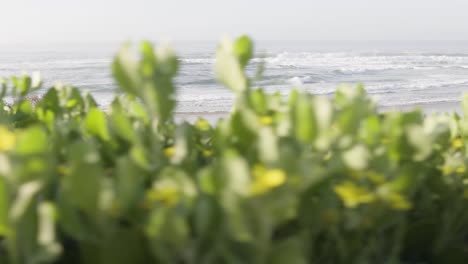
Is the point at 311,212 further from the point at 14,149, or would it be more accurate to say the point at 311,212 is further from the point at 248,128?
the point at 14,149

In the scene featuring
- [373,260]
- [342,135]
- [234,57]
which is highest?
[234,57]

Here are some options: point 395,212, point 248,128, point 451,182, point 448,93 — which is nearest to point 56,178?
point 248,128

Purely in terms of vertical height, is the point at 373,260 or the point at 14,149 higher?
the point at 14,149

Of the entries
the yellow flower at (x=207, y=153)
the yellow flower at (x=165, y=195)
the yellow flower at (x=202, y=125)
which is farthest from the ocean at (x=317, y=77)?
the yellow flower at (x=165, y=195)

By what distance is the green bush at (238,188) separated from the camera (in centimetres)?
77

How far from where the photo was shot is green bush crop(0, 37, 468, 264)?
0.77 m

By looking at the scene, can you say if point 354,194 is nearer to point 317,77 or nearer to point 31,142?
point 31,142

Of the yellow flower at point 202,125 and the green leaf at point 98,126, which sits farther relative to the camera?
the yellow flower at point 202,125

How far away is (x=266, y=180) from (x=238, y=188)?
0.13 ft

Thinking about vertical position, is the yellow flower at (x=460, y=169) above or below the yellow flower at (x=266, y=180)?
below

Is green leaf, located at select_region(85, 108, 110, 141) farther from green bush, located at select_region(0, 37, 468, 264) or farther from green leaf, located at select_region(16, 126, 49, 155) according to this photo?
green leaf, located at select_region(16, 126, 49, 155)

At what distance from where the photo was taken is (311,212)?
952 millimetres

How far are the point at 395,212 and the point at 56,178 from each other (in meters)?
0.60

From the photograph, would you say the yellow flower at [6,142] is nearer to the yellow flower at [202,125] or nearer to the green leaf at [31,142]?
the green leaf at [31,142]
